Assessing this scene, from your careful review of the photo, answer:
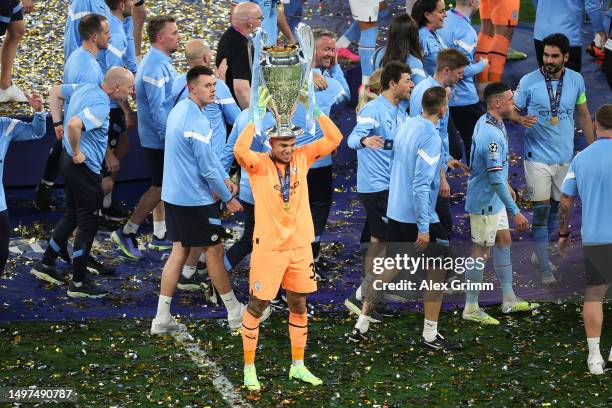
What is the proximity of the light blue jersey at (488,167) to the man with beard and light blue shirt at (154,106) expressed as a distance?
265cm

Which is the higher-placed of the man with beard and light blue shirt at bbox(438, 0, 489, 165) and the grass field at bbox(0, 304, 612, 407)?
the man with beard and light blue shirt at bbox(438, 0, 489, 165)

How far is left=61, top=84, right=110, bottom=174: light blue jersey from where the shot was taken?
1001cm

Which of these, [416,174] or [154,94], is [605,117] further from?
[154,94]

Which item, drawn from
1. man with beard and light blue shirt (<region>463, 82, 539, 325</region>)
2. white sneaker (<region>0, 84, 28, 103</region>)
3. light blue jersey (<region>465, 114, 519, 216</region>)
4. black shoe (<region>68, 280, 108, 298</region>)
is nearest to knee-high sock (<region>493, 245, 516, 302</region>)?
man with beard and light blue shirt (<region>463, 82, 539, 325</region>)

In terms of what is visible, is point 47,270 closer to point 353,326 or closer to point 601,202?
point 353,326

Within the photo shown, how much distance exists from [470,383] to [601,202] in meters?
1.47

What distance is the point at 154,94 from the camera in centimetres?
1086

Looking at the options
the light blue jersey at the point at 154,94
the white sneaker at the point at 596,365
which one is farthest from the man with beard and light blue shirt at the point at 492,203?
the light blue jersey at the point at 154,94

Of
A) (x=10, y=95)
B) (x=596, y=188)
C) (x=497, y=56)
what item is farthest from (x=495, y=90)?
(x=10, y=95)

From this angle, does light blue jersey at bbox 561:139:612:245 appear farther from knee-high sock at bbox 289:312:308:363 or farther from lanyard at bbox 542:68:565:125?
knee-high sock at bbox 289:312:308:363

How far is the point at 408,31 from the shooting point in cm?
1066

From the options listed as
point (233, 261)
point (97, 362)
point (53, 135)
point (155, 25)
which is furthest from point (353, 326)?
point (53, 135)

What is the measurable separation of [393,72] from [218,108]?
1.63m

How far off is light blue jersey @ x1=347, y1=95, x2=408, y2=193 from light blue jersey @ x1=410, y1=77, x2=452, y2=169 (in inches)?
10.3
